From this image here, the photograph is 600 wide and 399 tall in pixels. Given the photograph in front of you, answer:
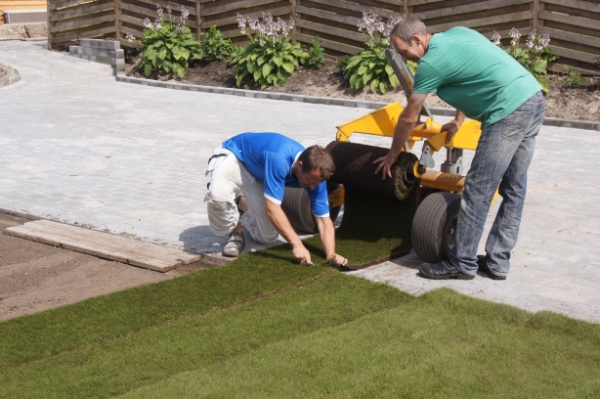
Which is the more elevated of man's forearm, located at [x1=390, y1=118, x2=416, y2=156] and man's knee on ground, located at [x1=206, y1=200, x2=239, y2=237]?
man's forearm, located at [x1=390, y1=118, x2=416, y2=156]

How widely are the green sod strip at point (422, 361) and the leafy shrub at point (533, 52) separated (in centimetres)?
891

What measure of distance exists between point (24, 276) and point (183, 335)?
1.83 meters

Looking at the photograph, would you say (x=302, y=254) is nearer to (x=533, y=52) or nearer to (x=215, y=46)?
(x=533, y=52)

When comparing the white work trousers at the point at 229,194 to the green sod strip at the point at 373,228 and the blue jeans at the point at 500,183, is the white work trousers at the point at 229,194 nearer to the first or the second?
the green sod strip at the point at 373,228

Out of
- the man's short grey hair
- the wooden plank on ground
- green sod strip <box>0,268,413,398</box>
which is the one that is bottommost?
green sod strip <box>0,268,413,398</box>

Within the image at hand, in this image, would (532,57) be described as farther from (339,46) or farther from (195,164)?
(195,164)

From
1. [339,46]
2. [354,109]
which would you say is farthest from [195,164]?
[339,46]

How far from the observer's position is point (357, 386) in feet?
13.9

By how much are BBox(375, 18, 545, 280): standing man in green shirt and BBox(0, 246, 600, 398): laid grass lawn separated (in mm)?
653

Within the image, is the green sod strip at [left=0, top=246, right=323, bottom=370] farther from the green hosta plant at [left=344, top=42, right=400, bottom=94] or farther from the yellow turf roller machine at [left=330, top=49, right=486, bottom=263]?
the green hosta plant at [left=344, top=42, right=400, bottom=94]

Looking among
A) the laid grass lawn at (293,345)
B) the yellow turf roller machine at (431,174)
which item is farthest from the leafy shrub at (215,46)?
the laid grass lawn at (293,345)

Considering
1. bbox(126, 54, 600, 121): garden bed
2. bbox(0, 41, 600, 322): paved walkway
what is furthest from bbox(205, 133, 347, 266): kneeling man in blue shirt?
bbox(126, 54, 600, 121): garden bed

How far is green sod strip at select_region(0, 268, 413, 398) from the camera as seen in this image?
438 centimetres

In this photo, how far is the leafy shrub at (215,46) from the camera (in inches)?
677
